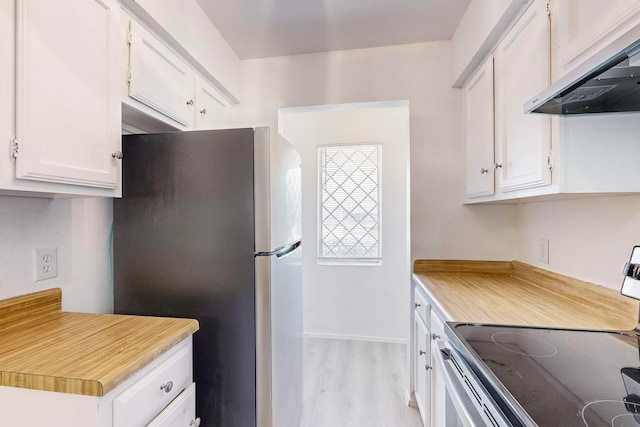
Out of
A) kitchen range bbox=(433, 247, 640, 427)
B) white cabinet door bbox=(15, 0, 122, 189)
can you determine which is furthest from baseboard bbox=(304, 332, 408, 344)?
white cabinet door bbox=(15, 0, 122, 189)

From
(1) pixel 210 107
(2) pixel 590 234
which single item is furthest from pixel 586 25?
(1) pixel 210 107

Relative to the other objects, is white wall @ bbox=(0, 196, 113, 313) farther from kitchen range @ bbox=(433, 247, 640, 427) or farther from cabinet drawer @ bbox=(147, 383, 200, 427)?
kitchen range @ bbox=(433, 247, 640, 427)

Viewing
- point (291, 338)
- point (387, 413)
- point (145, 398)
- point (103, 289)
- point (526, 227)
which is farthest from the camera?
point (387, 413)

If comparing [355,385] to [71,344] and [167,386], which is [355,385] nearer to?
[167,386]

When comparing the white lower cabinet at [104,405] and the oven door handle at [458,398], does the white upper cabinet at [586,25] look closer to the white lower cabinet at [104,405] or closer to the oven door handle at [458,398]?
the oven door handle at [458,398]

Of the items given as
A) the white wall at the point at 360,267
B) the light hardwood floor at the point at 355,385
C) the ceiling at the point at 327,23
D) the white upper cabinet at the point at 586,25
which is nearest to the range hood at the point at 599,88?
the white upper cabinet at the point at 586,25

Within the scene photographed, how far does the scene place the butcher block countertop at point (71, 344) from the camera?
704 mm

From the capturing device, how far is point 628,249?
1127 mm

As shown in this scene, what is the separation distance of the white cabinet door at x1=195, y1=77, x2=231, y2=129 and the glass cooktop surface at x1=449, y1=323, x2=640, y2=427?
1.68m

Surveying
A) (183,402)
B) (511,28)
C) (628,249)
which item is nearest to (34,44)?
(183,402)

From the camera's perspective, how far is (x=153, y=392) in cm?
86

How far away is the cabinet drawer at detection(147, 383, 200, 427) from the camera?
0.88 m

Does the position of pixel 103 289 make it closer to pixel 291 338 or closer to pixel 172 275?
pixel 172 275

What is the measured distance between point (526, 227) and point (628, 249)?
28.9 inches
